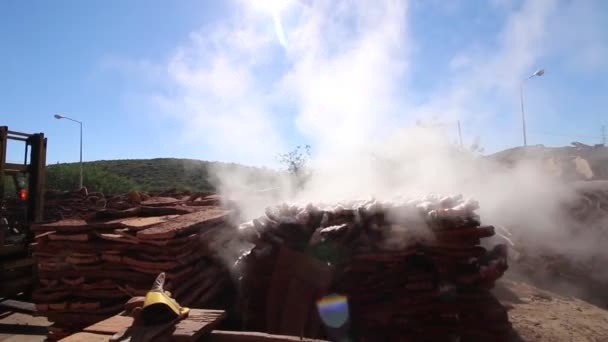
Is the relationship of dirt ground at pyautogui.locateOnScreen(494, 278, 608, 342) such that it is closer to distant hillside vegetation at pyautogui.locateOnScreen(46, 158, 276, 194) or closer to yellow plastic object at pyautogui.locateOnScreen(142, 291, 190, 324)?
yellow plastic object at pyautogui.locateOnScreen(142, 291, 190, 324)

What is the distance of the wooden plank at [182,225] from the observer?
3830 millimetres

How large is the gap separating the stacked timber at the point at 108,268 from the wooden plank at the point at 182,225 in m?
0.01

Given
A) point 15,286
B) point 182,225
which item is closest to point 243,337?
point 182,225

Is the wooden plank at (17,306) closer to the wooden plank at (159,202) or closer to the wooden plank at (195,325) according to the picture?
the wooden plank at (159,202)

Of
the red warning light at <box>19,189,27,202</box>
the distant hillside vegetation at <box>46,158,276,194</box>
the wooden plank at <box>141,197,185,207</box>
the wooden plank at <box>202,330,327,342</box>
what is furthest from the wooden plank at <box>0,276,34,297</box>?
the distant hillside vegetation at <box>46,158,276,194</box>

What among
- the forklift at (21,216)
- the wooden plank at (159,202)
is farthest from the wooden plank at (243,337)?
the forklift at (21,216)

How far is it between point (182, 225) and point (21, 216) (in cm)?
566

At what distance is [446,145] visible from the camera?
9.08 meters

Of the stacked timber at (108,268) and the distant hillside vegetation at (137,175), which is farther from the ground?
the distant hillside vegetation at (137,175)

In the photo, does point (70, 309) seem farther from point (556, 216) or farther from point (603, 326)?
point (556, 216)

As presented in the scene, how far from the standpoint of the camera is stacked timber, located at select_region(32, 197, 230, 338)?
3.86 meters

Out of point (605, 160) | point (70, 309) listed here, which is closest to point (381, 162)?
point (70, 309)

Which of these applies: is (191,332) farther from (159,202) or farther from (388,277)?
(159,202)

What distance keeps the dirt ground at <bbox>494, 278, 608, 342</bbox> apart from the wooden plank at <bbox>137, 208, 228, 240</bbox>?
3876 mm
